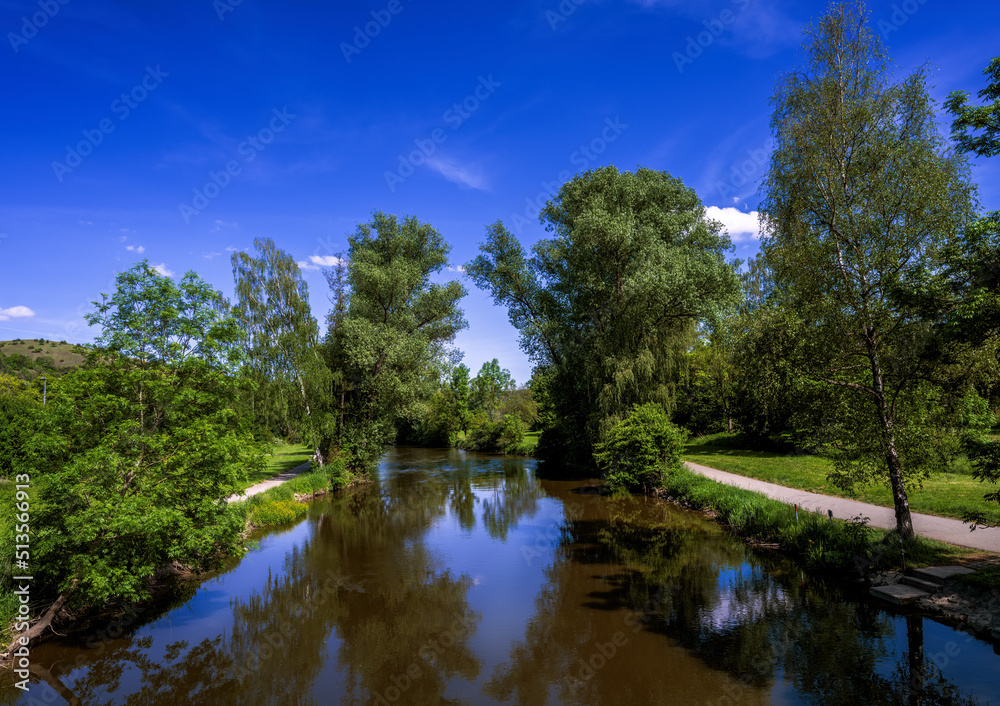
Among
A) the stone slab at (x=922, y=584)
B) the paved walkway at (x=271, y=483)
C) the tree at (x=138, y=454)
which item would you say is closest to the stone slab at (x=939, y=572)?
the stone slab at (x=922, y=584)

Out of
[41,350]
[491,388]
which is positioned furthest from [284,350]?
[41,350]

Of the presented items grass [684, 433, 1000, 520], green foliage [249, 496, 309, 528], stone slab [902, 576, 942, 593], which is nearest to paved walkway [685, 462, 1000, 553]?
grass [684, 433, 1000, 520]

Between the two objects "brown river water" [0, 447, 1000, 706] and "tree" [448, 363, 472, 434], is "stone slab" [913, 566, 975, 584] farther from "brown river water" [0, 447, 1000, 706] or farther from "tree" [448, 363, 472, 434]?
"tree" [448, 363, 472, 434]

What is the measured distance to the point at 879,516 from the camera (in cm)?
1323

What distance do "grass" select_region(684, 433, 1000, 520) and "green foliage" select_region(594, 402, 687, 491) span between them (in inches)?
154

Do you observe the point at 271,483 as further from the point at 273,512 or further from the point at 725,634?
the point at 725,634

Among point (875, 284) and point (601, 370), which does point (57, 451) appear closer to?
point (875, 284)

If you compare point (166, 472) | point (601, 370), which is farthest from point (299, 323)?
point (166, 472)

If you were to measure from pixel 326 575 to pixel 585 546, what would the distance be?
24.9ft

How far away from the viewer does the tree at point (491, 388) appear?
63156 millimetres

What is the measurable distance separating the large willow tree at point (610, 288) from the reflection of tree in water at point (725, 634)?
11228mm

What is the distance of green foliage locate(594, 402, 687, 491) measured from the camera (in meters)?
21.2

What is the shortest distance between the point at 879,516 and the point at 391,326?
23.8 meters

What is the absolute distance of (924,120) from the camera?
442 inches
